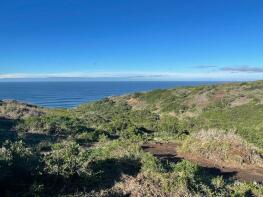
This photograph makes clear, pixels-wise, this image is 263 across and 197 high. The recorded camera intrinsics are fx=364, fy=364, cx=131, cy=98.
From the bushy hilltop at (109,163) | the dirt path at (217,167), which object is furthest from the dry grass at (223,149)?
the dirt path at (217,167)

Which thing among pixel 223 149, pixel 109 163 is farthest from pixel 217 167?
pixel 109 163

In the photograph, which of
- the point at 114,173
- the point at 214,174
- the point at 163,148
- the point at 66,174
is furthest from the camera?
the point at 163,148

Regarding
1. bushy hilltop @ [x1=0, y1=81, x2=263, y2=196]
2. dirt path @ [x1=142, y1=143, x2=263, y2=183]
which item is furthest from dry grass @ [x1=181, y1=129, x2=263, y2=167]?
dirt path @ [x1=142, y1=143, x2=263, y2=183]

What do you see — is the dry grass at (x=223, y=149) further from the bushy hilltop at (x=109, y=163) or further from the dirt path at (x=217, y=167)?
the dirt path at (x=217, y=167)

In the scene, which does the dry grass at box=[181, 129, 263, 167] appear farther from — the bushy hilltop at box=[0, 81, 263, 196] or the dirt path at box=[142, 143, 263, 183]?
the dirt path at box=[142, 143, 263, 183]

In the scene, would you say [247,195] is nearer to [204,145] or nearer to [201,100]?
[204,145]

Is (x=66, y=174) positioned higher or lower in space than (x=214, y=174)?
higher

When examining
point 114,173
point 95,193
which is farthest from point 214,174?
point 95,193

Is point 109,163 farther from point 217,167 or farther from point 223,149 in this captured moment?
point 223,149

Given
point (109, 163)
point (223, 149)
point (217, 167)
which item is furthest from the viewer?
point (223, 149)

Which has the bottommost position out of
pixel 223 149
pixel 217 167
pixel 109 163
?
pixel 217 167

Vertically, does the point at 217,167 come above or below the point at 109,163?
below
